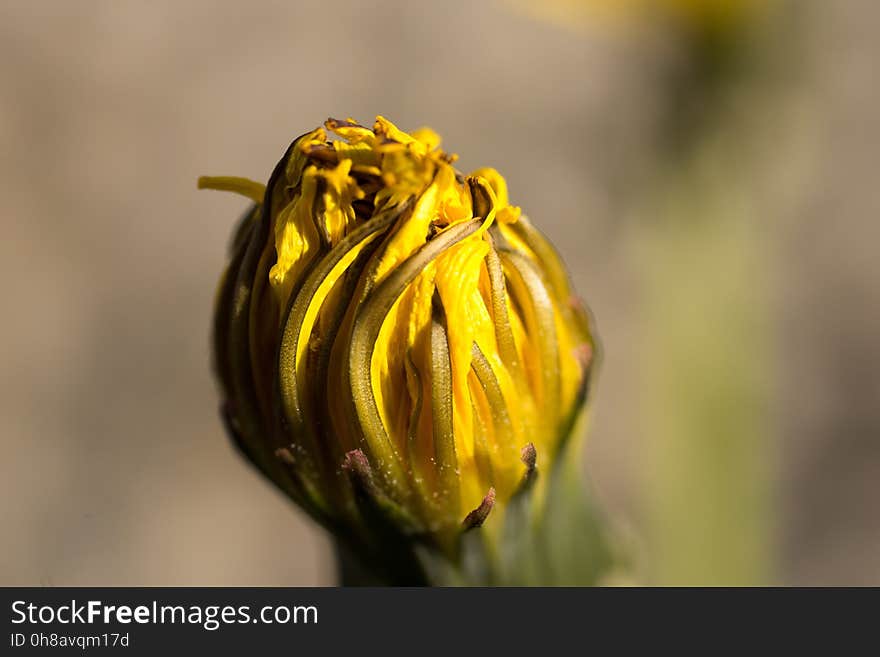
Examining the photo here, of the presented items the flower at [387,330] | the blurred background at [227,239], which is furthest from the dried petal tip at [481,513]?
the blurred background at [227,239]

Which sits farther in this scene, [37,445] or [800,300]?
[800,300]

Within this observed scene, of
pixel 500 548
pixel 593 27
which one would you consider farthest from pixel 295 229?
pixel 593 27

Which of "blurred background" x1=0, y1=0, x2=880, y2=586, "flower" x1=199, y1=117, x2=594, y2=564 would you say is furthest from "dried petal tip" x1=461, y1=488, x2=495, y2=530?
"blurred background" x1=0, y1=0, x2=880, y2=586

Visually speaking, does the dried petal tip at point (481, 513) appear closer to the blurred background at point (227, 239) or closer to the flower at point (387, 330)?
the flower at point (387, 330)

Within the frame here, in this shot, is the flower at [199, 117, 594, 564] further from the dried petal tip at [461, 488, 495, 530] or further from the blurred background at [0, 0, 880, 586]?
the blurred background at [0, 0, 880, 586]

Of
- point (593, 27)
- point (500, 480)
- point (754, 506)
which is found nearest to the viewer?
point (500, 480)

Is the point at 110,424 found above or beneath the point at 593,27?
beneath

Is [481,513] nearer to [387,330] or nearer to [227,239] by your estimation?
[387,330]

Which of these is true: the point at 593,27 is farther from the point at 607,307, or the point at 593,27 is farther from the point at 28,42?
the point at 28,42
